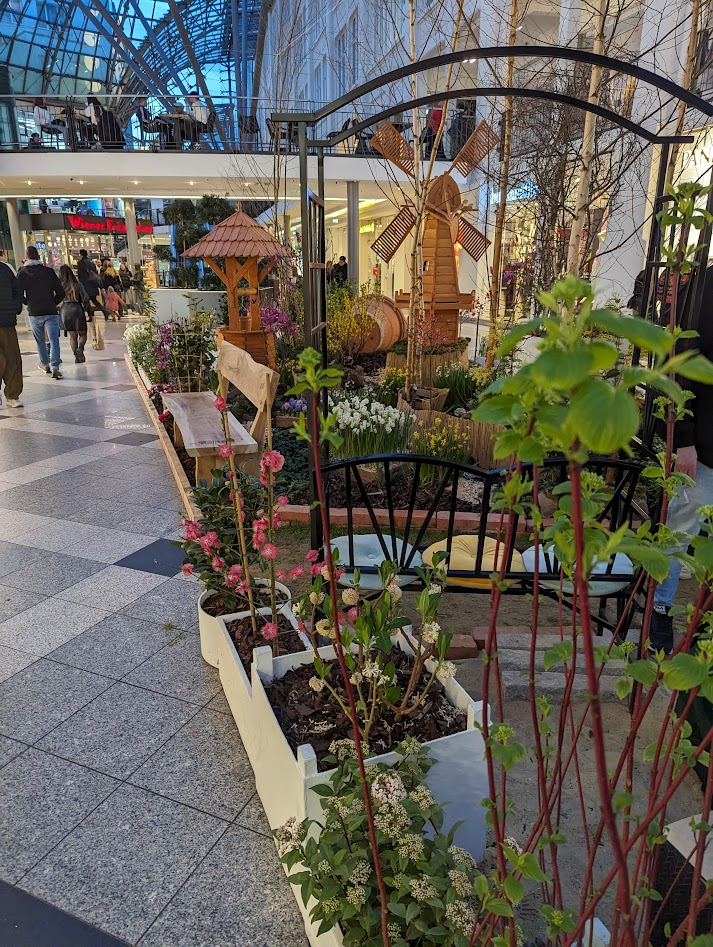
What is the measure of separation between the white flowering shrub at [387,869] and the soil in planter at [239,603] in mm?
1314

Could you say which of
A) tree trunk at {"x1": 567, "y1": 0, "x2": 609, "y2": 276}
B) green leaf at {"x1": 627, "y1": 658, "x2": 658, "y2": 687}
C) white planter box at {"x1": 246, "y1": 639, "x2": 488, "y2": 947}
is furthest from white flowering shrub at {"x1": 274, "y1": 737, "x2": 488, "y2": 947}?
tree trunk at {"x1": 567, "y1": 0, "x2": 609, "y2": 276}

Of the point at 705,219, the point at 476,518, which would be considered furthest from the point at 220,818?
the point at 476,518

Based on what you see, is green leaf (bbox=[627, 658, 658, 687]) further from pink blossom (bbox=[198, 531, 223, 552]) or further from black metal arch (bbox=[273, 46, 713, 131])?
black metal arch (bbox=[273, 46, 713, 131])

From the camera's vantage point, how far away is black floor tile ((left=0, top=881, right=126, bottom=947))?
181 cm

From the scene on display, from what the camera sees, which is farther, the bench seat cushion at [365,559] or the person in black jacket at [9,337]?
the person in black jacket at [9,337]

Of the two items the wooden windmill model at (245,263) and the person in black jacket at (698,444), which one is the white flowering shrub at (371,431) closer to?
the person in black jacket at (698,444)

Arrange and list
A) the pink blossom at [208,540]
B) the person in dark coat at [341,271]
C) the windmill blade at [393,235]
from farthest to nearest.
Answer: the person in dark coat at [341,271] → the windmill blade at [393,235] → the pink blossom at [208,540]

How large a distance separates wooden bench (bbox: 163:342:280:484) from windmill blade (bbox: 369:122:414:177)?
2732 millimetres

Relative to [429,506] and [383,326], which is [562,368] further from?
[383,326]

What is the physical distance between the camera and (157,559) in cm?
413

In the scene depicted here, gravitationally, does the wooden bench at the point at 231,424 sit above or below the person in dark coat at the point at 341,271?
below

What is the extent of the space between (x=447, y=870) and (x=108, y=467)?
523 cm

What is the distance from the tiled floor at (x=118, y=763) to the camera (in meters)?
1.90

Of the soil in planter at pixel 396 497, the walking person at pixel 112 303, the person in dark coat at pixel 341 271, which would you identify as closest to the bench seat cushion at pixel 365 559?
the soil in planter at pixel 396 497
